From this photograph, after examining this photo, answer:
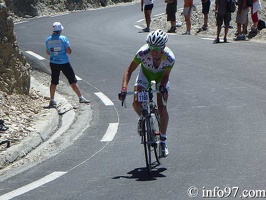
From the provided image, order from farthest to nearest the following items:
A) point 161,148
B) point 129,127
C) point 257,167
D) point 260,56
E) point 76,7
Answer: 1. point 76,7
2. point 260,56
3. point 129,127
4. point 161,148
5. point 257,167

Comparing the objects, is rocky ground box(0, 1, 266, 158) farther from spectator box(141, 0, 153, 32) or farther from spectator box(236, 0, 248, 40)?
spectator box(141, 0, 153, 32)

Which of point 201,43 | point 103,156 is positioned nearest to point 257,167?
point 103,156

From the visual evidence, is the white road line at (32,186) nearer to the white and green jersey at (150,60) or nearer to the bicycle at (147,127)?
the bicycle at (147,127)

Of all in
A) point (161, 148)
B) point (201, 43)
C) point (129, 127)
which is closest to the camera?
point (161, 148)

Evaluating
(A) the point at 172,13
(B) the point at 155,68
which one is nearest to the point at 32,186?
(B) the point at 155,68

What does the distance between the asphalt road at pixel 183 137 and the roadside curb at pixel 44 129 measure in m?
0.54

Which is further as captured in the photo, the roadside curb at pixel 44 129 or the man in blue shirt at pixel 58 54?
the man in blue shirt at pixel 58 54

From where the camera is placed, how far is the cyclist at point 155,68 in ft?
30.1

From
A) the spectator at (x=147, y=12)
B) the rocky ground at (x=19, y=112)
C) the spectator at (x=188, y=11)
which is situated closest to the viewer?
the rocky ground at (x=19, y=112)

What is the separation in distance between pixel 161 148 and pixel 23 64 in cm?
537

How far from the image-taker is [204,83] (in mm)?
15367

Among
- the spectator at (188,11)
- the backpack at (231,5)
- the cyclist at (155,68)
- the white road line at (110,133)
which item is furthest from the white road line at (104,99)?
the spectator at (188,11)

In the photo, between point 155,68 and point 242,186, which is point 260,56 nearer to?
point 155,68

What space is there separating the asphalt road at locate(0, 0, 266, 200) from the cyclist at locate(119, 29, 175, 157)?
721 millimetres
